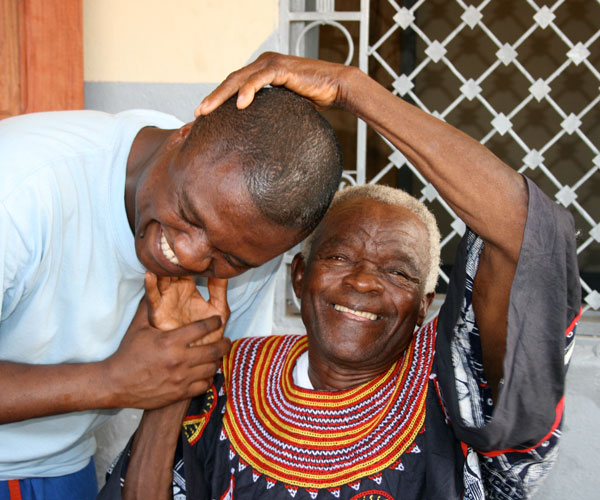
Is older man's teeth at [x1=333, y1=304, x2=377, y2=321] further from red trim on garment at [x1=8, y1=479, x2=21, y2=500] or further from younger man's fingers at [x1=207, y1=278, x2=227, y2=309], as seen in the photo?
red trim on garment at [x1=8, y1=479, x2=21, y2=500]

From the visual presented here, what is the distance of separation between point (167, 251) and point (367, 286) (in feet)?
1.93

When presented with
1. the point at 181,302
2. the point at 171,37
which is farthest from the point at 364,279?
the point at 171,37

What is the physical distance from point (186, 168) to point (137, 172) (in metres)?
0.27

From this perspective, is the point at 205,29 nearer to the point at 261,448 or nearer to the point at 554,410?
the point at 261,448

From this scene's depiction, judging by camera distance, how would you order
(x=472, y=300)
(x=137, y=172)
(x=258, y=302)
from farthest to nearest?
1. (x=258, y=302)
2. (x=137, y=172)
3. (x=472, y=300)

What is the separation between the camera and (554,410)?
142cm

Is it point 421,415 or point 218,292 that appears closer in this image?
point 421,415

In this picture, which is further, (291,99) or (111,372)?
(111,372)

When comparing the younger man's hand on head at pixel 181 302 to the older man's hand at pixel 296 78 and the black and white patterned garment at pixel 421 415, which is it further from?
the older man's hand at pixel 296 78

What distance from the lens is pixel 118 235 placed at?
1.73 m

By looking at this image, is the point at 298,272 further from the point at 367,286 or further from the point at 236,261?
the point at 236,261

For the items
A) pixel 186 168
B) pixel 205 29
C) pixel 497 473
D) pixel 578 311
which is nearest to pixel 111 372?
pixel 186 168

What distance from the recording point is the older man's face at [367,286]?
1.86 m

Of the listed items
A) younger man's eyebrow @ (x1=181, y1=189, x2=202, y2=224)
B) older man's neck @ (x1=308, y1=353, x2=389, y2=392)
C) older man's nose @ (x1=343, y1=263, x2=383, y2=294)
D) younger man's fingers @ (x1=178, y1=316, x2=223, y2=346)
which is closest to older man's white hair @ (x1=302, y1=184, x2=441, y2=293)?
older man's nose @ (x1=343, y1=263, x2=383, y2=294)
